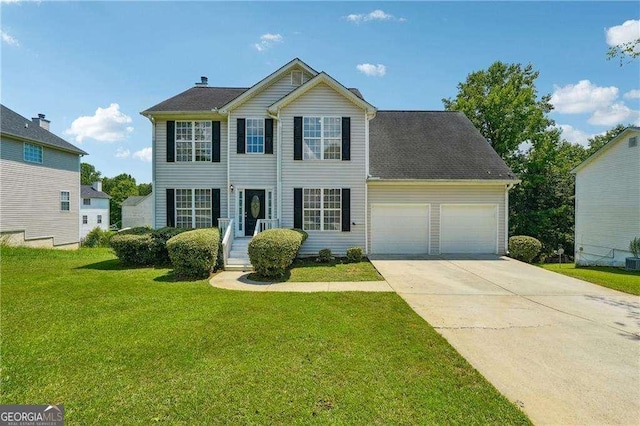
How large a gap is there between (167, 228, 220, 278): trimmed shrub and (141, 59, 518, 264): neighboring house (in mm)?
2929

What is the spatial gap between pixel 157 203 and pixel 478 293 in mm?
13010

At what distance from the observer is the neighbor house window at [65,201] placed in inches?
811

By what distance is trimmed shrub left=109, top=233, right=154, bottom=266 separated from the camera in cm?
1070

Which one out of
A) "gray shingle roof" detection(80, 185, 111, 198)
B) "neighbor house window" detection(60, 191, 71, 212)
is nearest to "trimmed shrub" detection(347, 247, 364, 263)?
"neighbor house window" detection(60, 191, 71, 212)

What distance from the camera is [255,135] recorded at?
42.0 ft

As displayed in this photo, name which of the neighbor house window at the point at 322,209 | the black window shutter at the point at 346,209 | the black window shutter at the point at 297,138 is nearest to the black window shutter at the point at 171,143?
the black window shutter at the point at 297,138

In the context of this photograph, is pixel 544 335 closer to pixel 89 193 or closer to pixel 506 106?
pixel 506 106

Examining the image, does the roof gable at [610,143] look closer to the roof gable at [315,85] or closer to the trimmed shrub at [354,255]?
the roof gable at [315,85]

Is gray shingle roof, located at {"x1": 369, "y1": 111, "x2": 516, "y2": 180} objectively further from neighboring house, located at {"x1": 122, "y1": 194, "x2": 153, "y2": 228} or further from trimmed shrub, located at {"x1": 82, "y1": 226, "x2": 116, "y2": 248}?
neighboring house, located at {"x1": 122, "y1": 194, "x2": 153, "y2": 228}

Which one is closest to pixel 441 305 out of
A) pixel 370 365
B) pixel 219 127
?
pixel 370 365

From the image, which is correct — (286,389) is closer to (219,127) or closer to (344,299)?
(344,299)

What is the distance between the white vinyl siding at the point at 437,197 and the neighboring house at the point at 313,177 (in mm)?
46

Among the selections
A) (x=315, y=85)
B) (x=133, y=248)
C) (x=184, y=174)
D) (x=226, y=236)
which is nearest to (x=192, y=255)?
(x=226, y=236)

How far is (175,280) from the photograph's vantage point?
29.0 ft
